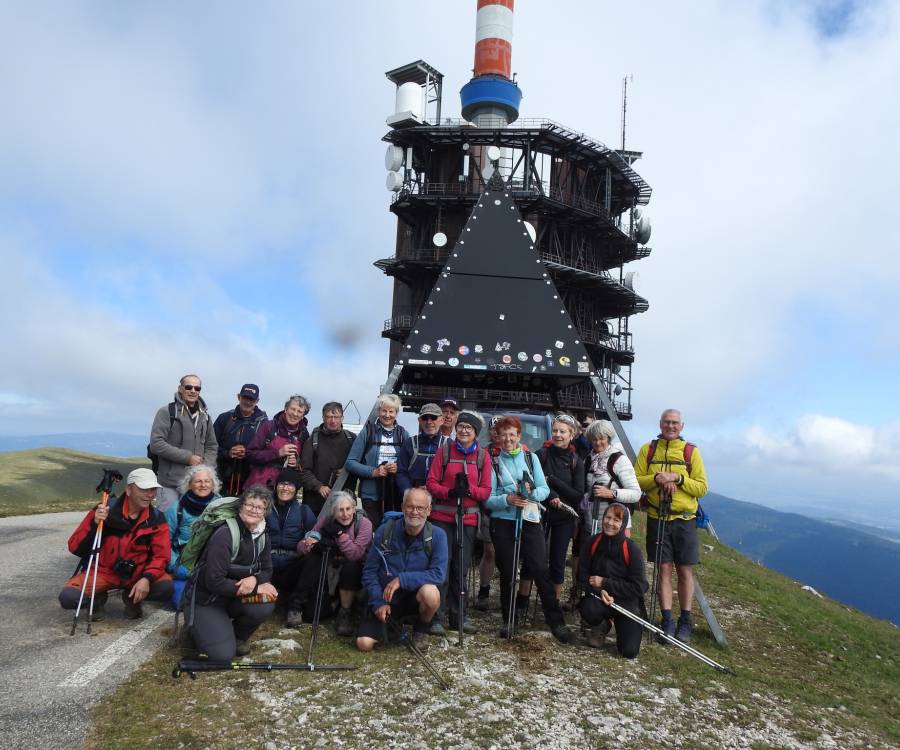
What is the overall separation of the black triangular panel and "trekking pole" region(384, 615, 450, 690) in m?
3.57

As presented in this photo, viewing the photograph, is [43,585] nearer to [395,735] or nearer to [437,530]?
[437,530]

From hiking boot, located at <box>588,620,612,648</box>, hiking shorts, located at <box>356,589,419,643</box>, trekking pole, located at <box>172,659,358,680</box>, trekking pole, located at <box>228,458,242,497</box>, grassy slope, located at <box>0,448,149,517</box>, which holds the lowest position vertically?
grassy slope, located at <box>0,448,149,517</box>

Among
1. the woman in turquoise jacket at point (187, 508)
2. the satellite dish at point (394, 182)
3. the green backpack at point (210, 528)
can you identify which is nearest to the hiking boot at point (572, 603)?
the green backpack at point (210, 528)

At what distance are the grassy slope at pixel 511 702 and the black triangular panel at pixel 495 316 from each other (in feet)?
11.8

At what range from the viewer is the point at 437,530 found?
20.7ft

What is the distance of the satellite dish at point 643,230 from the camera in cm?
4650

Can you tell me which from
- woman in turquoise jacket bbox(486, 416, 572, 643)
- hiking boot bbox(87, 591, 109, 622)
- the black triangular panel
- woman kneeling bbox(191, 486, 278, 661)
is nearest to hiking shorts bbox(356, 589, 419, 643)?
woman kneeling bbox(191, 486, 278, 661)

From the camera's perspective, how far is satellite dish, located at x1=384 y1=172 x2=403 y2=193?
128 feet

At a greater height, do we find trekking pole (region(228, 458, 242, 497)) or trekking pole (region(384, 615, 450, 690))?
trekking pole (region(228, 458, 242, 497))

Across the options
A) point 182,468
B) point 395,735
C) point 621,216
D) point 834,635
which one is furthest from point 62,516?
point 621,216

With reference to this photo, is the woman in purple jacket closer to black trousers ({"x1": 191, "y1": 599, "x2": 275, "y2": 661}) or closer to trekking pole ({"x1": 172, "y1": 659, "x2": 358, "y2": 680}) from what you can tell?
black trousers ({"x1": 191, "y1": 599, "x2": 275, "y2": 661})

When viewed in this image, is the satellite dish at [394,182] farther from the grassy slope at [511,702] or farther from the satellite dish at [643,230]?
the grassy slope at [511,702]

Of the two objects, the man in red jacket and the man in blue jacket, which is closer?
the man in blue jacket

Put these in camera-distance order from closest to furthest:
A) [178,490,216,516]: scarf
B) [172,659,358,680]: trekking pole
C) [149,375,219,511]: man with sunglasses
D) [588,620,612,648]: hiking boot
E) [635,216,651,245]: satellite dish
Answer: [172,659,358,680]: trekking pole < [588,620,612,648]: hiking boot < [178,490,216,516]: scarf < [149,375,219,511]: man with sunglasses < [635,216,651,245]: satellite dish
